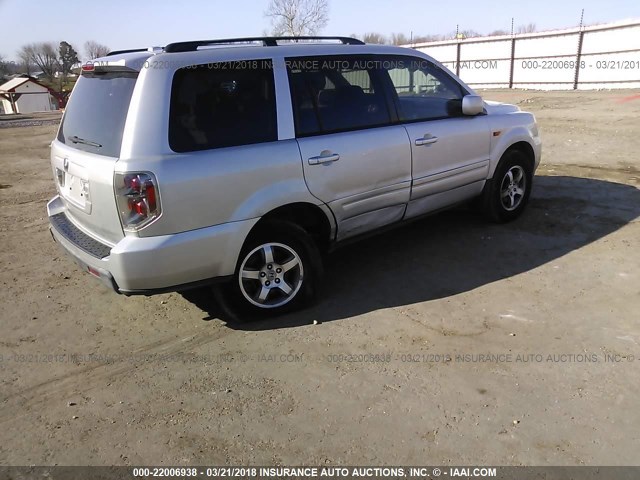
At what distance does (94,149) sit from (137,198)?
58cm

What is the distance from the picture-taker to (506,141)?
5168mm

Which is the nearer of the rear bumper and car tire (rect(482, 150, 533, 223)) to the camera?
the rear bumper

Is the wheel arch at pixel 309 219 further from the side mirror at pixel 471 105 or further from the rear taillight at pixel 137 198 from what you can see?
the side mirror at pixel 471 105

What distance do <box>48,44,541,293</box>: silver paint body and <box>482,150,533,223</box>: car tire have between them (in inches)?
40.0

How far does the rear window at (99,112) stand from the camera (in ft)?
10.4

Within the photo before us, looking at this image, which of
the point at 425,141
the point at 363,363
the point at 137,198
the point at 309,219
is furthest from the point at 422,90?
the point at 137,198

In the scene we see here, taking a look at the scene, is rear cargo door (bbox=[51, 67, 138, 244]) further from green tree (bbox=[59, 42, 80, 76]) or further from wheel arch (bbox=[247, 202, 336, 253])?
green tree (bbox=[59, 42, 80, 76])

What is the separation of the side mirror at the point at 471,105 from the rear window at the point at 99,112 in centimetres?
294

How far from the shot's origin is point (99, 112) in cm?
342

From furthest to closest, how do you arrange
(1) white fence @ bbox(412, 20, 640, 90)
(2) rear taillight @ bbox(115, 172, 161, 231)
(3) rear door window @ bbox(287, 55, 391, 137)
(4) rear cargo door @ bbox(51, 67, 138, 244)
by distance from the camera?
1. (1) white fence @ bbox(412, 20, 640, 90)
2. (3) rear door window @ bbox(287, 55, 391, 137)
3. (4) rear cargo door @ bbox(51, 67, 138, 244)
4. (2) rear taillight @ bbox(115, 172, 161, 231)

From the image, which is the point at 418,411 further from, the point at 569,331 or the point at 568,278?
the point at 568,278

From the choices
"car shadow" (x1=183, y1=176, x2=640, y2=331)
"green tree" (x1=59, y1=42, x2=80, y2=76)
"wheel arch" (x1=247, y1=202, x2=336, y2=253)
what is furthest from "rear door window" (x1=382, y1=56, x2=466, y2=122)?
"green tree" (x1=59, y1=42, x2=80, y2=76)

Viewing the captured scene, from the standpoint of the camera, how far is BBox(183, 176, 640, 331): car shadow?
3984mm

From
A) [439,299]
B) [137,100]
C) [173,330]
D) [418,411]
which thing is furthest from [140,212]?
[439,299]
